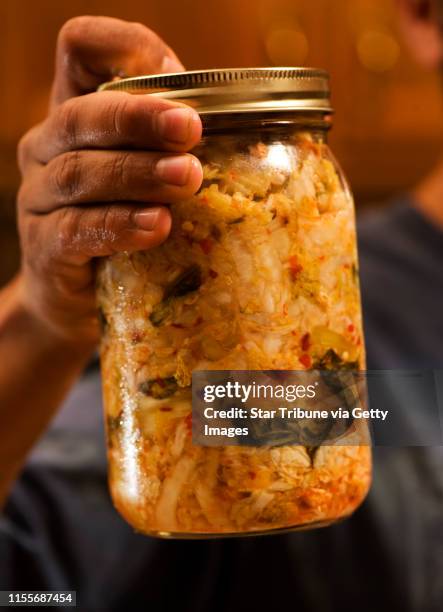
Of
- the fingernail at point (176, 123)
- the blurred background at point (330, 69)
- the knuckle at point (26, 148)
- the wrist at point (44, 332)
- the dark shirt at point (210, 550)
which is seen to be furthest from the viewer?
the blurred background at point (330, 69)

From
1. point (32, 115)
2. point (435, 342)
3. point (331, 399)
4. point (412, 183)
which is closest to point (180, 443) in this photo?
point (331, 399)

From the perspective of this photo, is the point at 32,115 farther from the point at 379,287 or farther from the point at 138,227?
the point at 138,227

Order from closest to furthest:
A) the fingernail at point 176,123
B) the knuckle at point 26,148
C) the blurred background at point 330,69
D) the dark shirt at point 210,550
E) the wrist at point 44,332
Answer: the fingernail at point 176,123, the knuckle at point 26,148, the wrist at point 44,332, the dark shirt at point 210,550, the blurred background at point 330,69

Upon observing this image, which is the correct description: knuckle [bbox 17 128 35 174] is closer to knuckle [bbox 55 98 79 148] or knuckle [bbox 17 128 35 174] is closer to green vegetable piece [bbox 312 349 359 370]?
knuckle [bbox 55 98 79 148]

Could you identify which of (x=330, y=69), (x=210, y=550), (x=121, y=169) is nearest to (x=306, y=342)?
(x=121, y=169)

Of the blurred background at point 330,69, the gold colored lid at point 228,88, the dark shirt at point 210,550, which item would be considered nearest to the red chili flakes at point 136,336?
the gold colored lid at point 228,88

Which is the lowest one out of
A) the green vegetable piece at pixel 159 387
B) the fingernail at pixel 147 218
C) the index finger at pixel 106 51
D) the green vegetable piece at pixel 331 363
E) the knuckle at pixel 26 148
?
the green vegetable piece at pixel 159 387

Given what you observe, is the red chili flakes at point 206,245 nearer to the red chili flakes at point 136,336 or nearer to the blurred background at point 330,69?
the red chili flakes at point 136,336

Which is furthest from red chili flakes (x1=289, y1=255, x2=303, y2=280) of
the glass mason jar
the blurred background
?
the blurred background
